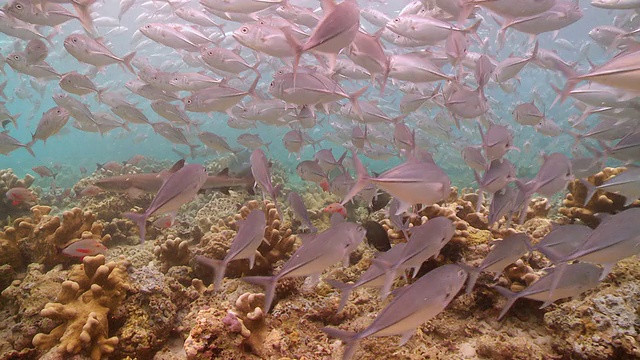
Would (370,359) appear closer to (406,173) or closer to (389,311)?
(389,311)

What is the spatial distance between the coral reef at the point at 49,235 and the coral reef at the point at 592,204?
261 inches

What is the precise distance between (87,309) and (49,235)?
2.10m

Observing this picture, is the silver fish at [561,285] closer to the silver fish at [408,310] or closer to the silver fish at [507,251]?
the silver fish at [507,251]

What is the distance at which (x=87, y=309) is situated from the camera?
3240mm

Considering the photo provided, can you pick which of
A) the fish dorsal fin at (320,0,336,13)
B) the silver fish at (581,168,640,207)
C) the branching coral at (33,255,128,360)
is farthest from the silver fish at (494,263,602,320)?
the branching coral at (33,255,128,360)

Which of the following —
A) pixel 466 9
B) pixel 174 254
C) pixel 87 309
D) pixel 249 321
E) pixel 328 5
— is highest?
pixel 328 5

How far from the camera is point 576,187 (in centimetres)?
502

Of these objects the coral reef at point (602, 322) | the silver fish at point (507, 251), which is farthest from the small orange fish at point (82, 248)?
the coral reef at point (602, 322)

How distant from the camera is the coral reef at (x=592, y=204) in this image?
4.70 meters

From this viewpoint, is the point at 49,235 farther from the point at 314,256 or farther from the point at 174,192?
the point at 314,256

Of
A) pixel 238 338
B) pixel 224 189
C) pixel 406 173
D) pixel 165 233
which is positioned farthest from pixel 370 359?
pixel 165 233

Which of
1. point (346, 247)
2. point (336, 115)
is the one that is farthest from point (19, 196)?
point (336, 115)

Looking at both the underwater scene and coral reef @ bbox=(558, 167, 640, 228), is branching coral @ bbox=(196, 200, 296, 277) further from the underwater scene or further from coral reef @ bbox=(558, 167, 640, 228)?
coral reef @ bbox=(558, 167, 640, 228)

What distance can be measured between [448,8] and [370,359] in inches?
179
